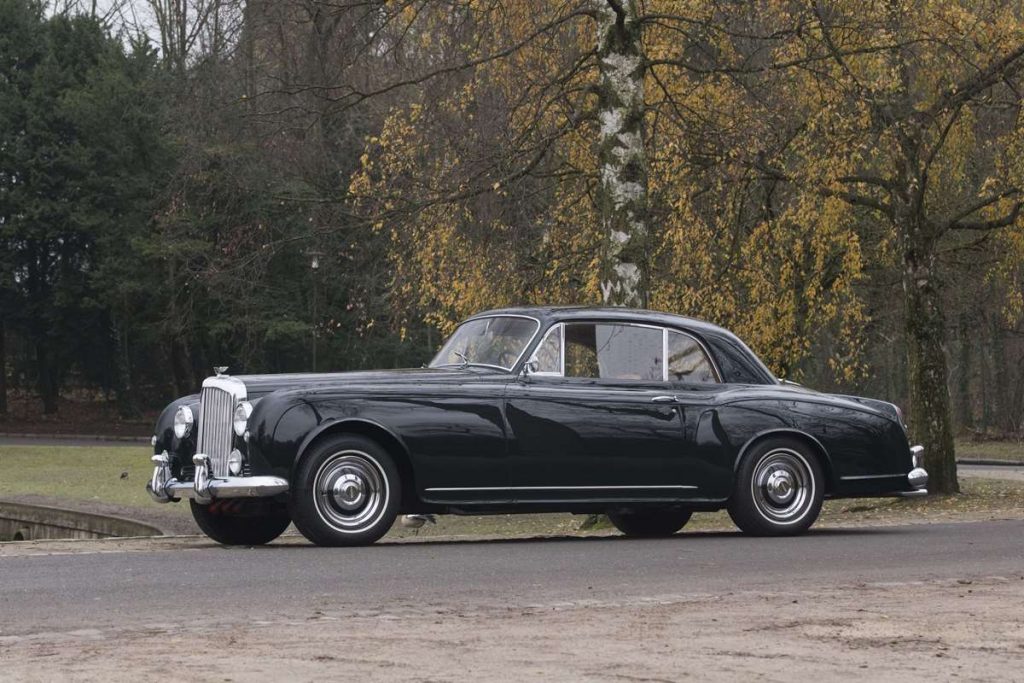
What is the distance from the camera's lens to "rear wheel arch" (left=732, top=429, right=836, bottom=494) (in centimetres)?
1376

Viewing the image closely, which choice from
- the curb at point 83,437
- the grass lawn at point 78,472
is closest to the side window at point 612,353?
the grass lawn at point 78,472

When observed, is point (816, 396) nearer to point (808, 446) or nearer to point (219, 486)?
point (808, 446)

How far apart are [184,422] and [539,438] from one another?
262 cm

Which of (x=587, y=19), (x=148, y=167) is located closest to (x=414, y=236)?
(x=587, y=19)

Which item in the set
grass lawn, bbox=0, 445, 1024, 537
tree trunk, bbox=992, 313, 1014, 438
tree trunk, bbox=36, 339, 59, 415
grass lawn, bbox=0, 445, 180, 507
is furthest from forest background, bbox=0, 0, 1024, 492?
tree trunk, bbox=36, 339, 59, 415

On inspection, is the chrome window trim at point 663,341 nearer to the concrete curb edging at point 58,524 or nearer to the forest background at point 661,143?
the forest background at point 661,143

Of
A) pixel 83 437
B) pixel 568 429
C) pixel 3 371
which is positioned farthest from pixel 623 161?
pixel 3 371

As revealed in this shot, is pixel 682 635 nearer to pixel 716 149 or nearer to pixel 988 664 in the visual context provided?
pixel 988 664

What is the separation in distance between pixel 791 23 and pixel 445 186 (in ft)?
14.7

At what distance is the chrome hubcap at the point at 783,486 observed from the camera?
13883mm

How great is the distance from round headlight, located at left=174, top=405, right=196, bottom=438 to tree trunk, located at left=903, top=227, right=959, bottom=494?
36.5 ft

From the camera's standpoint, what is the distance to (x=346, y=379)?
1242 centimetres

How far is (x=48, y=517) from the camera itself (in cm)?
2327

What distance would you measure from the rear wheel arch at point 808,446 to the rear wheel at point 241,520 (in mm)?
3609
